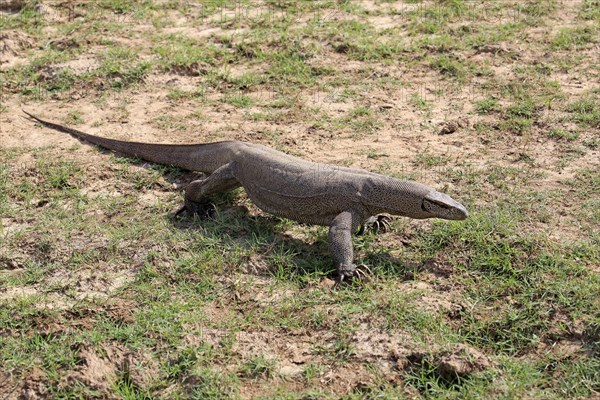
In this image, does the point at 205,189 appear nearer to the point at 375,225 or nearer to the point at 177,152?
the point at 177,152

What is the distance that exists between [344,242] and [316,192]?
0.49 m

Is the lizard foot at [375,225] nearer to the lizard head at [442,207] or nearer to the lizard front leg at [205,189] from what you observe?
the lizard head at [442,207]

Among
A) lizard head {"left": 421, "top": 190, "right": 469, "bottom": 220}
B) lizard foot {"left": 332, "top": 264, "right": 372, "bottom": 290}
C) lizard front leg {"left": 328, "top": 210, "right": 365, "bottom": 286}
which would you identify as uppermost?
lizard head {"left": 421, "top": 190, "right": 469, "bottom": 220}

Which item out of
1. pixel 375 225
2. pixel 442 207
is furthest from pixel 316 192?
pixel 442 207

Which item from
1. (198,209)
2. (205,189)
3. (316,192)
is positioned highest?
(316,192)

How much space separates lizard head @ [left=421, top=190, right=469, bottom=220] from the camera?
5621 millimetres

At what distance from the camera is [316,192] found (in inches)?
233

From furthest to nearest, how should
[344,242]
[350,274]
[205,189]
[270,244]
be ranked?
[205,189]
[270,244]
[344,242]
[350,274]

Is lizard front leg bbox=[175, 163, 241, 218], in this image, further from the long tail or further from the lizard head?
the lizard head

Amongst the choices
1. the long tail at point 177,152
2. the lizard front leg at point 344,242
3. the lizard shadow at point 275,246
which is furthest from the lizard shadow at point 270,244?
the long tail at point 177,152

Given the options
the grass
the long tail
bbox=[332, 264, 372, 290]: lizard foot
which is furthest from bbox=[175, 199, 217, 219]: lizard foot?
bbox=[332, 264, 372, 290]: lizard foot

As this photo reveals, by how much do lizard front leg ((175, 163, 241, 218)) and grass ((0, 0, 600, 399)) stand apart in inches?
6.0

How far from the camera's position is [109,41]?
9273 mm

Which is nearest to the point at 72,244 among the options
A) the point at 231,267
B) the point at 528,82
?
the point at 231,267
